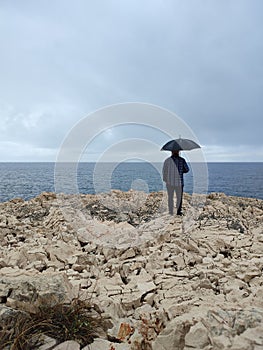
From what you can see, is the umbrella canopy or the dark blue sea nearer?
the umbrella canopy

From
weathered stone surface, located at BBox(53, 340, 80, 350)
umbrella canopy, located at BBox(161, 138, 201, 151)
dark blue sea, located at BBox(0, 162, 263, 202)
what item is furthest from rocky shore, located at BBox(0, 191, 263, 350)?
dark blue sea, located at BBox(0, 162, 263, 202)

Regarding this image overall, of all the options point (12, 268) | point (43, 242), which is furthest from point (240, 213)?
point (12, 268)

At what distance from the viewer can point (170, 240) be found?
7293mm

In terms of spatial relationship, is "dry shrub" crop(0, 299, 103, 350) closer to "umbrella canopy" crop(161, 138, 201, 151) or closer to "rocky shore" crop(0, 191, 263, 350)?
"rocky shore" crop(0, 191, 263, 350)

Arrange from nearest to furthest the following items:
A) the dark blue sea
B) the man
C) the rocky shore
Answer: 1. the rocky shore
2. the man
3. the dark blue sea

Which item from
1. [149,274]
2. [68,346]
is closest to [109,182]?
[149,274]

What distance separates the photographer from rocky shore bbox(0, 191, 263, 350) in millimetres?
3031

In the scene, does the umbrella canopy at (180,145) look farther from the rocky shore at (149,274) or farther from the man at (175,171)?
the rocky shore at (149,274)

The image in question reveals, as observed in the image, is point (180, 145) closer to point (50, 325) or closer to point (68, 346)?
point (50, 325)

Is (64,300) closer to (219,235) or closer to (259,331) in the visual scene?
(259,331)

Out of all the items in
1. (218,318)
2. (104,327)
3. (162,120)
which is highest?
(162,120)

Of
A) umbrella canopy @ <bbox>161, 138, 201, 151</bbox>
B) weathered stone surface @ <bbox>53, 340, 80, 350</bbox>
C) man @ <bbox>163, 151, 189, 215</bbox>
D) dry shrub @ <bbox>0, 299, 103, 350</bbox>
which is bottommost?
weathered stone surface @ <bbox>53, 340, 80, 350</bbox>

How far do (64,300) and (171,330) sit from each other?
4.87 ft

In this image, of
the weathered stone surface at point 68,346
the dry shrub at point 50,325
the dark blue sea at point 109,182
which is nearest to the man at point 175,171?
the dark blue sea at point 109,182
